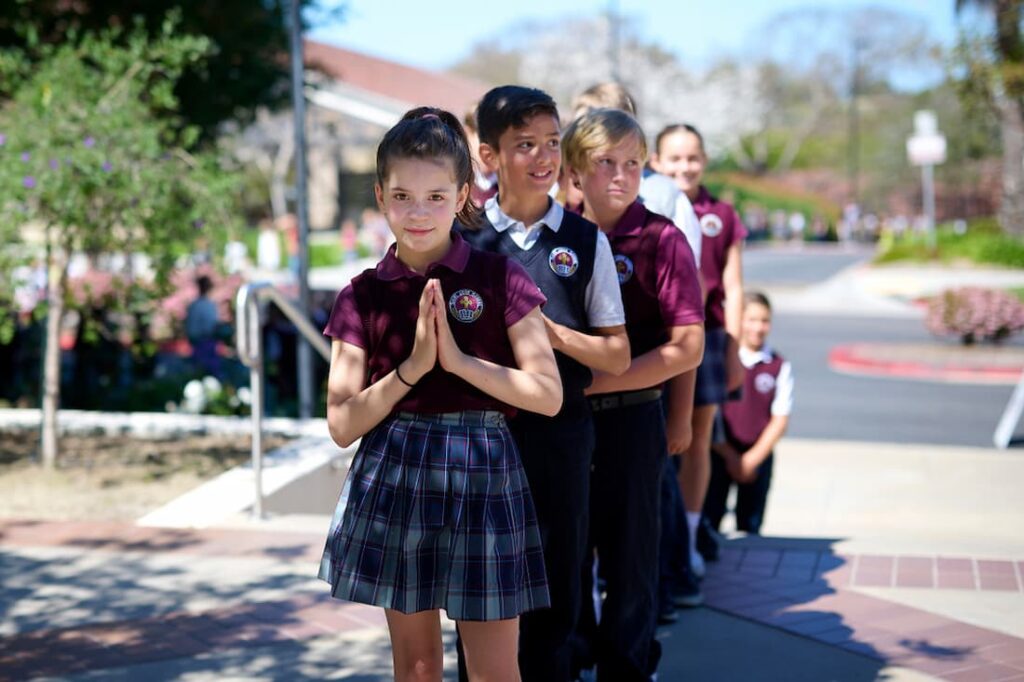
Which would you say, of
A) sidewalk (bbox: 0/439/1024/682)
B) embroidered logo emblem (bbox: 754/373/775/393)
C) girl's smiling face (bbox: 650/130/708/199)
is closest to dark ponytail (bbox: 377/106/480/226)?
sidewalk (bbox: 0/439/1024/682)

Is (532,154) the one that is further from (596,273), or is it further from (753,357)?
(753,357)

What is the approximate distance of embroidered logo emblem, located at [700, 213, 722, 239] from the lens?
5211mm

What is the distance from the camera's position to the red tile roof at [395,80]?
128ft

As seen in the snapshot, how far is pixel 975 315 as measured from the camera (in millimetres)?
16219

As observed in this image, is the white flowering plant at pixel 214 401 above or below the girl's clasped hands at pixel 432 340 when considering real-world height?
below

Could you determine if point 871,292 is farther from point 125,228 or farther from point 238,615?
point 238,615

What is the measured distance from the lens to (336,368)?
295 cm

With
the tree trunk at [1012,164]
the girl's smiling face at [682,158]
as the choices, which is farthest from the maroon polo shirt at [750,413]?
the tree trunk at [1012,164]

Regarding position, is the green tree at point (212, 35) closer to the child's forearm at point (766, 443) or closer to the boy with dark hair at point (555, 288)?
the child's forearm at point (766, 443)

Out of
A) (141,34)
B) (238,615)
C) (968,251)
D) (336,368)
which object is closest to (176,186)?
(141,34)

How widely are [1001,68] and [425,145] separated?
2582 centimetres

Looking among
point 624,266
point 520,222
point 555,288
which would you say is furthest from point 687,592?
point 520,222

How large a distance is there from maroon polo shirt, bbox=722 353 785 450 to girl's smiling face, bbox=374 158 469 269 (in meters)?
3.64

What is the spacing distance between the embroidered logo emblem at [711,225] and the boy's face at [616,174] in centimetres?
143
